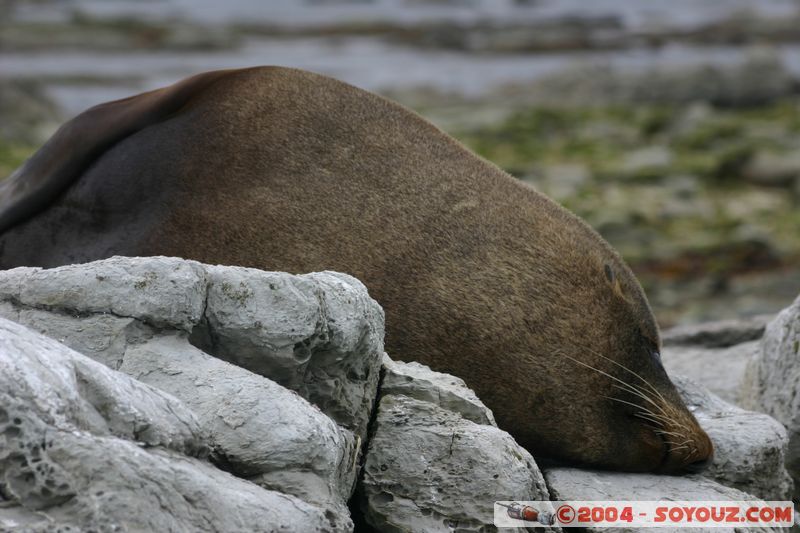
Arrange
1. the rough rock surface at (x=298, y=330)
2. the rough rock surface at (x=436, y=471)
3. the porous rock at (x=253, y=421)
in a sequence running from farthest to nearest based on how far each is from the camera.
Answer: the rough rock surface at (x=436, y=471) < the rough rock surface at (x=298, y=330) < the porous rock at (x=253, y=421)

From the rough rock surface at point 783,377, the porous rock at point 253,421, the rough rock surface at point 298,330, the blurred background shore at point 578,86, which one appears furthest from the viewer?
the blurred background shore at point 578,86

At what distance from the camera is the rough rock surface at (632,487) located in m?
4.40

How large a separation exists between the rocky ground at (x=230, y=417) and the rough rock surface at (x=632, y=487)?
0.04 ft

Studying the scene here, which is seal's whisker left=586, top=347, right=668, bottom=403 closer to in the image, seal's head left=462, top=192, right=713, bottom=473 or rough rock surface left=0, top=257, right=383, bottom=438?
seal's head left=462, top=192, right=713, bottom=473

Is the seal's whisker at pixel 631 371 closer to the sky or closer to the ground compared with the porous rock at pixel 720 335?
closer to the ground

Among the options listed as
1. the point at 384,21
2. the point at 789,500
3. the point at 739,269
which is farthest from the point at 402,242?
the point at 384,21

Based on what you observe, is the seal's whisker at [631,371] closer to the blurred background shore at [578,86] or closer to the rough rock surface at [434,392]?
the rough rock surface at [434,392]

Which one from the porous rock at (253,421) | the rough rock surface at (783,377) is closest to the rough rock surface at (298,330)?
the porous rock at (253,421)

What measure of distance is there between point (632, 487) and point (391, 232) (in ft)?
4.50

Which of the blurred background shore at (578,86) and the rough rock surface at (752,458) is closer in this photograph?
the rough rock surface at (752,458)

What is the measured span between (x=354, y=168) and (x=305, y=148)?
0.88 feet

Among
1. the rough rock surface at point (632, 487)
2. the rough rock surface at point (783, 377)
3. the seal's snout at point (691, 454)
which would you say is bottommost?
the rough rock surface at point (632, 487)

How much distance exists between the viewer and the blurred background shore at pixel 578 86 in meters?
14.2

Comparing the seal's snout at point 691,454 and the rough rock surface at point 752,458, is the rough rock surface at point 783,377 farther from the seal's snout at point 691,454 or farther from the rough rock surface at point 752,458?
the seal's snout at point 691,454
